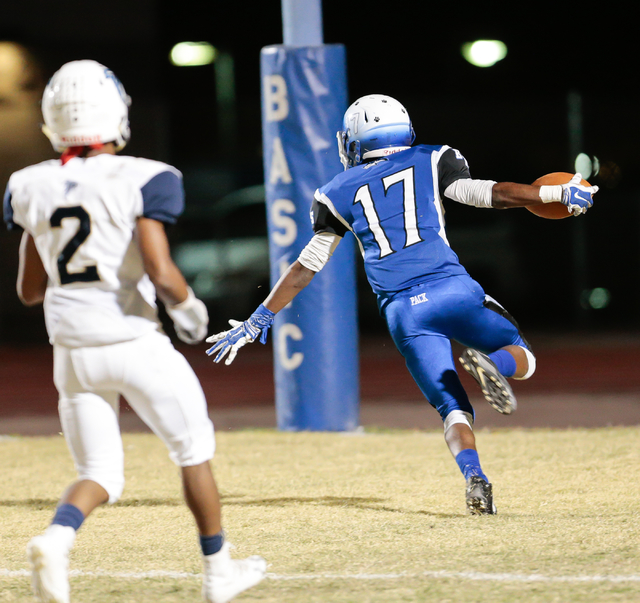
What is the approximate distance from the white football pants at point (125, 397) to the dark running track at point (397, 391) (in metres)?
5.36

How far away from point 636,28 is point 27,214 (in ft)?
86.0

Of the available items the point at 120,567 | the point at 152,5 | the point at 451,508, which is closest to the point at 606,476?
the point at 451,508

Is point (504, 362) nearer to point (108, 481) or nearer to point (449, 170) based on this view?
point (449, 170)

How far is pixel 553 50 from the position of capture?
27984 millimetres

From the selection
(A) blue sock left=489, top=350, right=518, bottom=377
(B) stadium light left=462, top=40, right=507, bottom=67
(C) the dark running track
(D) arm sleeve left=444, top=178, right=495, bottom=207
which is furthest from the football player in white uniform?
(B) stadium light left=462, top=40, right=507, bottom=67

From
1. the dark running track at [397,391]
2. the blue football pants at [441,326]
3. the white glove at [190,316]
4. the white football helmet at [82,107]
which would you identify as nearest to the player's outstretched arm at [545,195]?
the blue football pants at [441,326]

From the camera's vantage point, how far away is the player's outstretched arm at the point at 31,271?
3322 millimetres

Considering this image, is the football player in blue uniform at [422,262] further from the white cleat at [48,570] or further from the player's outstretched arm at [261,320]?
the white cleat at [48,570]

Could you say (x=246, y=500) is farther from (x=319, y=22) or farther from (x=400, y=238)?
(x=319, y=22)

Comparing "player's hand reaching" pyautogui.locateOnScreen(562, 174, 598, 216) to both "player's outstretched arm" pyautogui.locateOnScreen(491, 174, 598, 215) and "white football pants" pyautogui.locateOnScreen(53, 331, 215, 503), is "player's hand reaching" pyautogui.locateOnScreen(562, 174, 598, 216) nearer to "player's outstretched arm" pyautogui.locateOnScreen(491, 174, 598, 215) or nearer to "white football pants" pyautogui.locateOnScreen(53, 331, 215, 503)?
"player's outstretched arm" pyautogui.locateOnScreen(491, 174, 598, 215)

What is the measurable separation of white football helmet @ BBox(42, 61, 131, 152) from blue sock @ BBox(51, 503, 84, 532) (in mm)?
1145

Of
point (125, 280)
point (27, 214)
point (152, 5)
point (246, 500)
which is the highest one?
point (152, 5)

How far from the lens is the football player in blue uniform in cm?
464

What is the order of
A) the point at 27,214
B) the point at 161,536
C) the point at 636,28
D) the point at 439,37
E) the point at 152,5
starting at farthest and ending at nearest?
the point at 439,37
the point at 636,28
the point at 152,5
the point at 161,536
the point at 27,214
